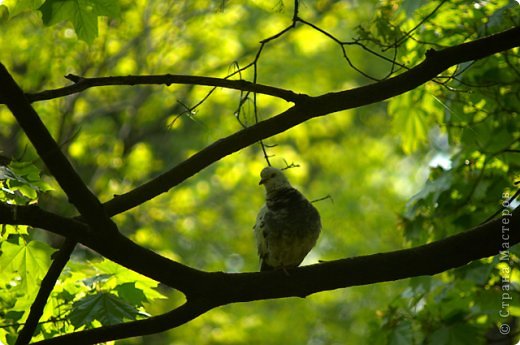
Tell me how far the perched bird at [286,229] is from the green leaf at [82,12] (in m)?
1.44

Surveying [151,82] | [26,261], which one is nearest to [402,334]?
[26,261]

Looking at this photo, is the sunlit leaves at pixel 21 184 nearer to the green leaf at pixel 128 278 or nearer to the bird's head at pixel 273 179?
the green leaf at pixel 128 278

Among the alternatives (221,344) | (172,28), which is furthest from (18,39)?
(221,344)

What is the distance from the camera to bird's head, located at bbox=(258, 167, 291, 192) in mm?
3934

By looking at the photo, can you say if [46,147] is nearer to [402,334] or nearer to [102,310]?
[102,310]

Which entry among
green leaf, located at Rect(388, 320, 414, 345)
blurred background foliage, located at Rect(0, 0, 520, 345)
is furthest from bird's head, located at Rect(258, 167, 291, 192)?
green leaf, located at Rect(388, 320, 414, 345)

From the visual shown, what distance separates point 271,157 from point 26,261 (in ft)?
15.9

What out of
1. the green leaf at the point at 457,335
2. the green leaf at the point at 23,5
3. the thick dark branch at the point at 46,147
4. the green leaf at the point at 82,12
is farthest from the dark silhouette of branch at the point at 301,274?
the green leaf at the point at 457,335

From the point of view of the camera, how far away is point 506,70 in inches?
142

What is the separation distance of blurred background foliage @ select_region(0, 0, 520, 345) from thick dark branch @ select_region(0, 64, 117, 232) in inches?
21.7

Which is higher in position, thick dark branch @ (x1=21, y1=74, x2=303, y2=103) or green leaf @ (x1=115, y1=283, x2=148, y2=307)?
thick dark branch @ (x1=21, y1=74, x2=303, y2=103)

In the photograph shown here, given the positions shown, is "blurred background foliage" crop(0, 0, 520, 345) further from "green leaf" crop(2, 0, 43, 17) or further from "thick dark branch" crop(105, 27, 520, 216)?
"thick dark branch" crop(105, 27, 520, 216)

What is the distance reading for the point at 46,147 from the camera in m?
1.88

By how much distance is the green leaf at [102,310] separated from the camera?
2516 millimetres
